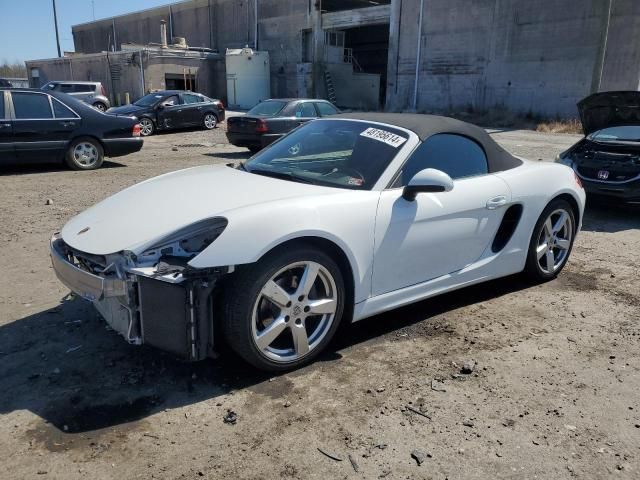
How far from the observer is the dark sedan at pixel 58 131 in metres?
9.06

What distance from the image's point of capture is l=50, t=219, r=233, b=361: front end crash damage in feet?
8.71

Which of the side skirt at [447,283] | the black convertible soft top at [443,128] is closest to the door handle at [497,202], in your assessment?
the black convertible soft top at [443,128]

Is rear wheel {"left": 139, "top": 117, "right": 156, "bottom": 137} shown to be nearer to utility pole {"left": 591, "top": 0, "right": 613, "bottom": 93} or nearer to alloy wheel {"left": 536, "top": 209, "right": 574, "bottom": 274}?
alloy wheel {"left": 536, "top": 209, "right": 574, "bottom": 274}

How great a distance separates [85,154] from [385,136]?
8038mm

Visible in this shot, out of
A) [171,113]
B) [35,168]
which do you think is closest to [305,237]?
[35,168]

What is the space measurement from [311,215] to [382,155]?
2.82 feet

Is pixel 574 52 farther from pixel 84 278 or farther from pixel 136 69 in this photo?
pixel 84 278

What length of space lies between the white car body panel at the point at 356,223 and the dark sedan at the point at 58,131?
21.6ft

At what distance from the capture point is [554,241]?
4.64 m

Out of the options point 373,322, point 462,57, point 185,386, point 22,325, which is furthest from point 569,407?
point 462,57

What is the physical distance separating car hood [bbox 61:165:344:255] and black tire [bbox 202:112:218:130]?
1613cm

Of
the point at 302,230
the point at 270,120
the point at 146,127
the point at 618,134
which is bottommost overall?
the point at 146,127

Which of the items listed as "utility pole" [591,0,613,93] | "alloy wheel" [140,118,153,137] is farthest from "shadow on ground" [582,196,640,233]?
"utility pole" [591,0,613,93]

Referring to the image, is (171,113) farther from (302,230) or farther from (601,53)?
(601,53)
